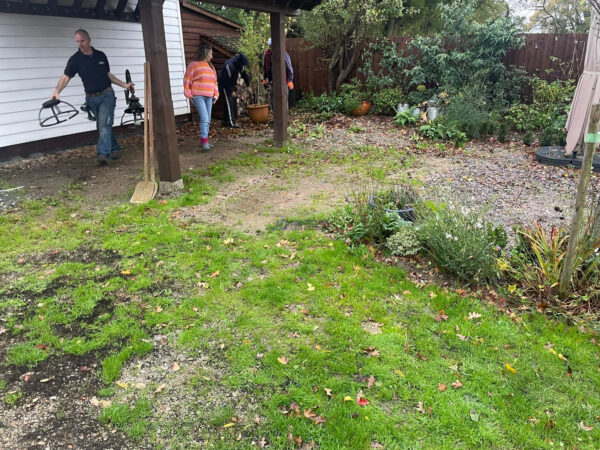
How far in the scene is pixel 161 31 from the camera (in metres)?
5.53

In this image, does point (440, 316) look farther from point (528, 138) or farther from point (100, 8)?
point (100, 8)

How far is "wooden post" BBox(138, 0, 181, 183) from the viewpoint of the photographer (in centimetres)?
541

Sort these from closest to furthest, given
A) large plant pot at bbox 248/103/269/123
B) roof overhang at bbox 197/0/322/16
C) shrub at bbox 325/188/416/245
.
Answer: shrub at bbox 325/188/416/245 < roof overhang at bbox 197/0/322/16 < large plant pot at bbox 248/103/269/123

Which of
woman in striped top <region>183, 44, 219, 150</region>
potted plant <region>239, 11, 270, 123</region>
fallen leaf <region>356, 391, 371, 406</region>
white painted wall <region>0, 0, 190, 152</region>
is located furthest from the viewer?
potted plant <region>239, 11, 270, 123</region>

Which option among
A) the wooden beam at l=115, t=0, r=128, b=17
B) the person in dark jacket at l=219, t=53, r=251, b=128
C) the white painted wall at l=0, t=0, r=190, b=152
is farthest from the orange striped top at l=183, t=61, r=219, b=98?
the person in dark jacket at l=219, t=53, r=251, b=128

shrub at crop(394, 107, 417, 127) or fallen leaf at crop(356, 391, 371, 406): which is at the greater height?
shrub at crop(394, 107, 417, 127)

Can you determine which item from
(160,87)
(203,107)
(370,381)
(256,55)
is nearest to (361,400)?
(370,381)

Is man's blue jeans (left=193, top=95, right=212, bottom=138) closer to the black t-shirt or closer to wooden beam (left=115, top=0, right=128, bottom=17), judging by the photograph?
the black t-shirt

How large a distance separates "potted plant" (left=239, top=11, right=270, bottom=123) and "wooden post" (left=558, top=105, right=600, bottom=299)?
8611mm

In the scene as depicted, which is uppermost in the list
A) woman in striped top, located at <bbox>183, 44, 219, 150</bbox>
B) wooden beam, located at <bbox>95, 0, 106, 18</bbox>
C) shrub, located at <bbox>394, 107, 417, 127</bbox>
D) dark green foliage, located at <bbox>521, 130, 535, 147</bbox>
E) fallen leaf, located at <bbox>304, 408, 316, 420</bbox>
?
wooden beam, located at <bbox>95, 0, 106, 18</bbox>

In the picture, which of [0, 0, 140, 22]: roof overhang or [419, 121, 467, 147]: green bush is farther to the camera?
[419, 121, 467, 147]: green bush

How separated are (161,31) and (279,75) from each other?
10.8ft

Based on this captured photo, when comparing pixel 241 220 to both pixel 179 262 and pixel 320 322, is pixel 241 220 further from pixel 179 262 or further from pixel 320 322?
pixel 320 322

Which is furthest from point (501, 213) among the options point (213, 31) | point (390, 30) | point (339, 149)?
point (390, 30)
